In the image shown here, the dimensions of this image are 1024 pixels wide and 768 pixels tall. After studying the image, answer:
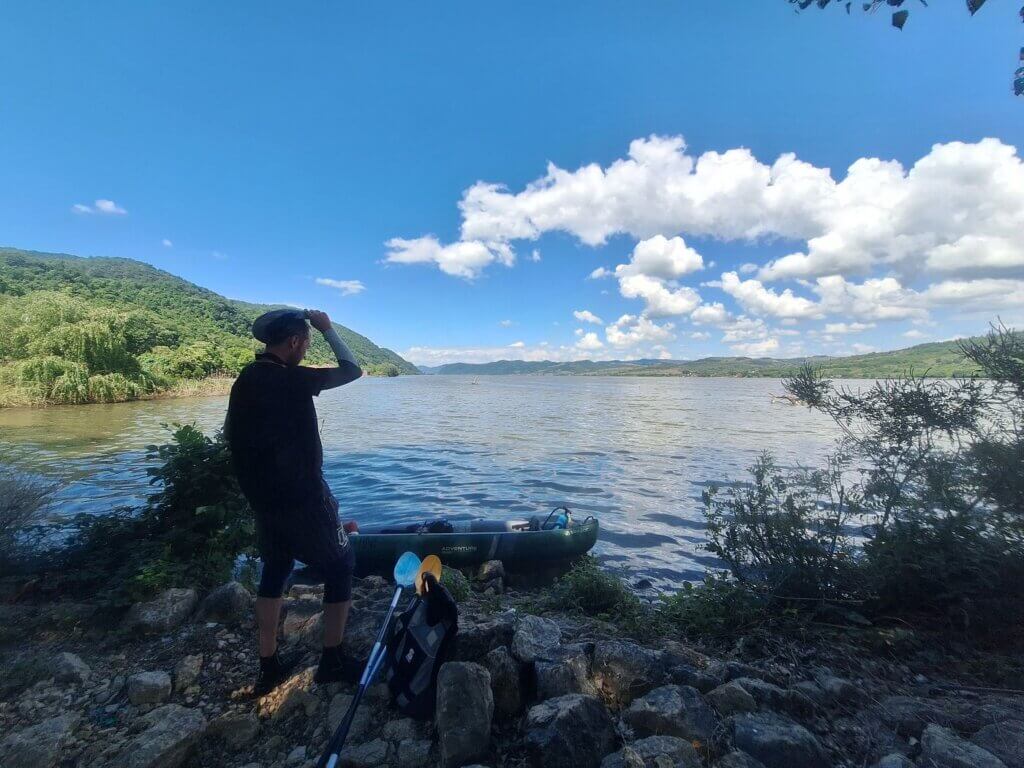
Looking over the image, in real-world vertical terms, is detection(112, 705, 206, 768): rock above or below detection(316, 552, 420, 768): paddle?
below

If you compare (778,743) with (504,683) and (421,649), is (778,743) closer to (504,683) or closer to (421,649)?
(504,683)

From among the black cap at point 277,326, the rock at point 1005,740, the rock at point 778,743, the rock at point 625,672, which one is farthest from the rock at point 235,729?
the rock at point 1005,740

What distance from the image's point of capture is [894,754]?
230 cm

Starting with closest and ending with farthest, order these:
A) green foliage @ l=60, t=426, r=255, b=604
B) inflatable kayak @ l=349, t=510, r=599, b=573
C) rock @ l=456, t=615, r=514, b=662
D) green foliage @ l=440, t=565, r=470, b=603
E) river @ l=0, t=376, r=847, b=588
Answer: rock @ l=456, t=615, r=514, b=662, green foliage @ l=60, t=426, r=255, b=604, green foliage @ l=440, t=565, r=470, b=603, inflatable kayak @ l=349, t=510, r=599, b=573, river @ l=0, t=376, r=847, b=588

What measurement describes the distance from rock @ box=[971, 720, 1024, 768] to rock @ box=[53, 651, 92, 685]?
5.26 m

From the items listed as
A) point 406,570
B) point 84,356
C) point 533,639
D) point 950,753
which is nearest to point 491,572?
point 406,570

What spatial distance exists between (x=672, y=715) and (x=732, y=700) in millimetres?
471

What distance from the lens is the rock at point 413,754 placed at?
2371 millimetres

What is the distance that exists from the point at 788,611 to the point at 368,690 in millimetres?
3564

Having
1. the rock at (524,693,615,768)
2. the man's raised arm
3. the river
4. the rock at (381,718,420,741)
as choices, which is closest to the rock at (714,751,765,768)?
the rock at (524,693,615,768)

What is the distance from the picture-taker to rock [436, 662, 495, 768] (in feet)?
7.76

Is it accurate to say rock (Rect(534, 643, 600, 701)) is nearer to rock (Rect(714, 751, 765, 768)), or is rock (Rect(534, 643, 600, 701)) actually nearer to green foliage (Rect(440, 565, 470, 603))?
rock (Rect(714, 751, 765, 768))

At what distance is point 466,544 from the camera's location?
8086 mm

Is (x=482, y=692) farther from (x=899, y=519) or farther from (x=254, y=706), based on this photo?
(x=899, y=519)
